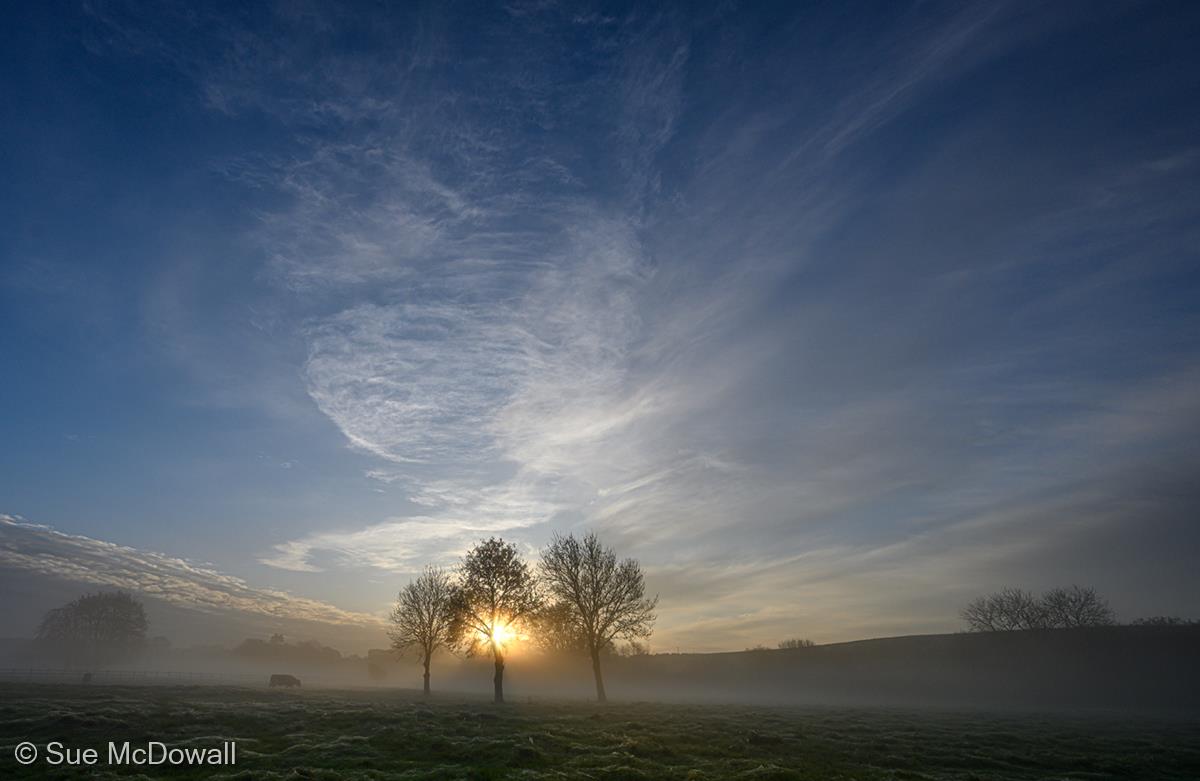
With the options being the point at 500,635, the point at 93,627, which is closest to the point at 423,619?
the point at 500,635

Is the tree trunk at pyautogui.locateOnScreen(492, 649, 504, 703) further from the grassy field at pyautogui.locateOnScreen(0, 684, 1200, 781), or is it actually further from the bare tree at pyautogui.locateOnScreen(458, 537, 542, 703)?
the grassy field at pyautogui.locateOnScreen(0, 684, 1200, 781)

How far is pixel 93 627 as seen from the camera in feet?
440

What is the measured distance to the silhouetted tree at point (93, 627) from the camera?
438 ft

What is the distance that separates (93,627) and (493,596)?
143m

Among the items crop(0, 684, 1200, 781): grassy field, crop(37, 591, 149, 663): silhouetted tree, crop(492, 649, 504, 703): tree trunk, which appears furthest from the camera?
crop(37, 591, 149, 663): silhouetted tree

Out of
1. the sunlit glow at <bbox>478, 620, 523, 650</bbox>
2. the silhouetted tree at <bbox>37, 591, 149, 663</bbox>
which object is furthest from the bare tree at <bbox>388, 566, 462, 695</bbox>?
the silhouetted tree at <bbox>37, 591, 149, 663</bbox>

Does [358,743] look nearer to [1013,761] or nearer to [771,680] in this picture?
[1013,761]

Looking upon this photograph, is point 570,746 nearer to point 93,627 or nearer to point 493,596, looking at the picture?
point 493,596

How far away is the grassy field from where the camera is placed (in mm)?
21344

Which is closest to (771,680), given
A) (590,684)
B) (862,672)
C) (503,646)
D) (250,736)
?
(862,672)

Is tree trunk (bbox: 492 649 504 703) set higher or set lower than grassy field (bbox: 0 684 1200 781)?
lower

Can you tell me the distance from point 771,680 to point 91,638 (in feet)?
568

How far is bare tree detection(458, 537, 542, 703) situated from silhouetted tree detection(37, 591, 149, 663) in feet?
450

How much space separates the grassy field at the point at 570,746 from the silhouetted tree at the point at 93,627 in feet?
448
